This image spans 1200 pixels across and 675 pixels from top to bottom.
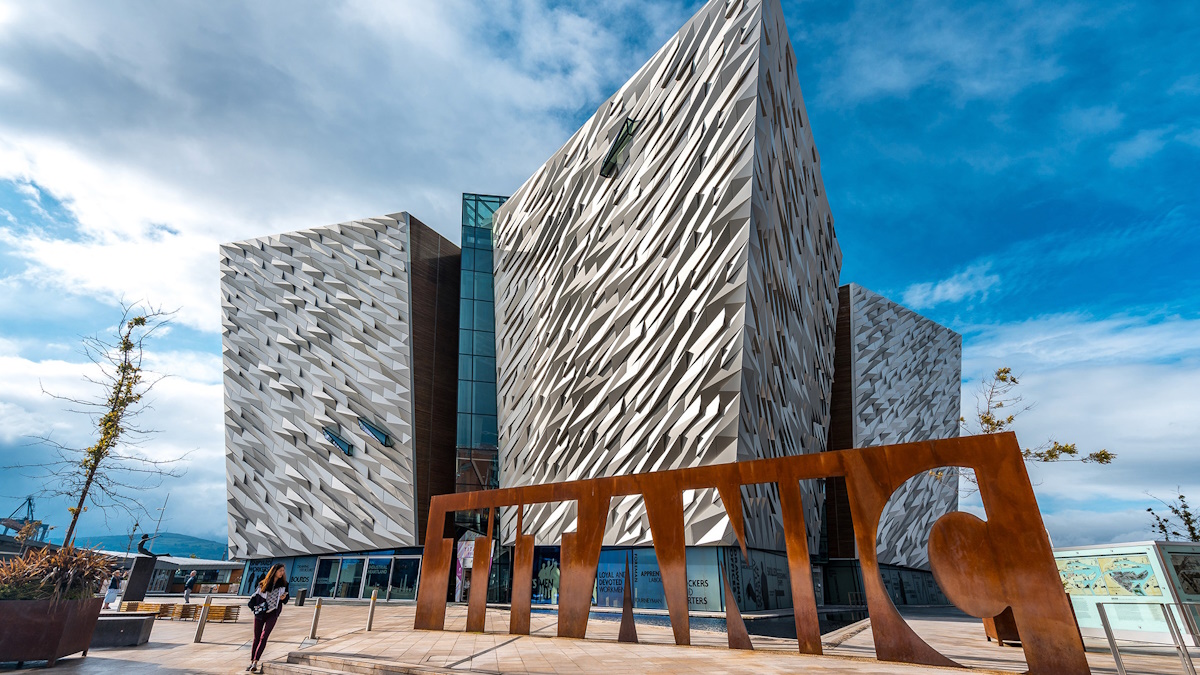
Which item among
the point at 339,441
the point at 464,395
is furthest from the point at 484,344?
the point at 339,441

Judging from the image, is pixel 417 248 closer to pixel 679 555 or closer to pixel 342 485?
pixel 342 485

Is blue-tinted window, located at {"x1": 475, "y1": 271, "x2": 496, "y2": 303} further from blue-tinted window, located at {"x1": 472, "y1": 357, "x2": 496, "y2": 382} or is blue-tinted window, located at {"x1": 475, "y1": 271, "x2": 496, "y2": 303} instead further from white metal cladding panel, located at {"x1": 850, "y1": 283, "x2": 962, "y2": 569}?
white metal cladding panel, located at {"x1": 850, "y1": 283, "x2": 962, "y2": 569}

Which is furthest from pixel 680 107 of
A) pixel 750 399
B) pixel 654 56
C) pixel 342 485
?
pixel 342 485

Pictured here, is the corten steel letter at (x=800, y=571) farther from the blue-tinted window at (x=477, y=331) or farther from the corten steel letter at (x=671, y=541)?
the blue-tinted window at (x=477, y=331)

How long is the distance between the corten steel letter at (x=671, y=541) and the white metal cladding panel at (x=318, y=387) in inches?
815

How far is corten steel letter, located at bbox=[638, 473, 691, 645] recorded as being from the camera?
31.1ft

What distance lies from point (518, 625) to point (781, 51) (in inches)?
870

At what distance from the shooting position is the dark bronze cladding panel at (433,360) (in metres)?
29.0

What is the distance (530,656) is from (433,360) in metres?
24.4

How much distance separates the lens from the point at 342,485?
2842 cm

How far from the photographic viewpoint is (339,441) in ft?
94.4

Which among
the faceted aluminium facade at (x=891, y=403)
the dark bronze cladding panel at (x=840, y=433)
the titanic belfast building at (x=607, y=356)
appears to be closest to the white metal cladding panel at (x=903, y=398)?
the faceted aluminium facade at (x=891, y=403)

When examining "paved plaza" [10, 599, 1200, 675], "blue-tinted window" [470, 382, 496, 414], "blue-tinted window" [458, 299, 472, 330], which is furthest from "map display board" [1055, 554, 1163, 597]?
"blue-tinted window" [458, 299, 472, 330]

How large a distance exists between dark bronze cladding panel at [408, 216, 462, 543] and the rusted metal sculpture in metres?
18.9
